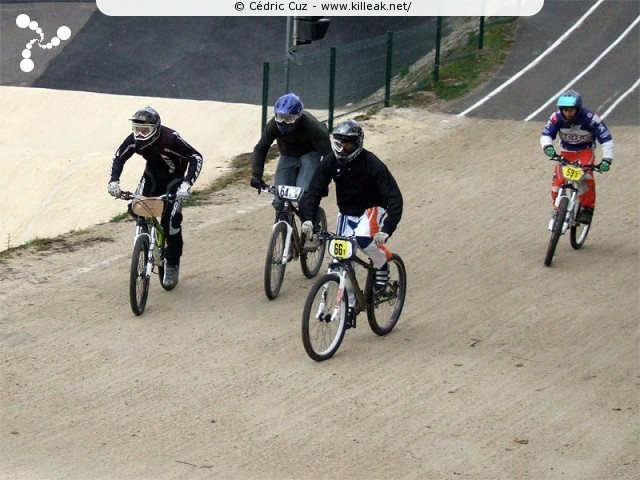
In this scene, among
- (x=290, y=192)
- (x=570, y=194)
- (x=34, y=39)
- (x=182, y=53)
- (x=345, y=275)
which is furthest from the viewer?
(x=34, y=39)

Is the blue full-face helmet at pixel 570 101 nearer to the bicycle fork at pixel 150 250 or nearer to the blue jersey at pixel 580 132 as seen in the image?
the blue jersey at pixel 580 132

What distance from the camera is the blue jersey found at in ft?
43.5

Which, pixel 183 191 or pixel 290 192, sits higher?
pixel 183 191

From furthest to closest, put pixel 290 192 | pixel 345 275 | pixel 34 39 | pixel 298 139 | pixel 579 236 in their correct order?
pixel 34 39 < pixel 579 236 < pixel 298 139 < pixel 290 192 < pixel 345 275

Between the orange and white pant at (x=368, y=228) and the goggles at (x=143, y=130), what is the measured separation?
7.07ft

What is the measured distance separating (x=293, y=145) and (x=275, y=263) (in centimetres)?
123

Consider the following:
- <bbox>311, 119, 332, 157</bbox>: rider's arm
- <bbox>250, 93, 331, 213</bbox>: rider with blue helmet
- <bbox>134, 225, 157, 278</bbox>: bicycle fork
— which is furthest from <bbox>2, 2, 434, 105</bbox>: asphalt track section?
<bbox>134, 225, 157, 278</bbox>: bicycle fork

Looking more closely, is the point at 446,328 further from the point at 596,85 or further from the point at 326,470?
the point at 596,85

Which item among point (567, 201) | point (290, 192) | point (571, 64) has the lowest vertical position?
point (571, 64)

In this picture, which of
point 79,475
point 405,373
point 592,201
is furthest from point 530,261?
point 79,475

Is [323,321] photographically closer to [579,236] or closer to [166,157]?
[166,157]

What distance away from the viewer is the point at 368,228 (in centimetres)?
1021

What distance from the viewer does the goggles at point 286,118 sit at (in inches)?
451

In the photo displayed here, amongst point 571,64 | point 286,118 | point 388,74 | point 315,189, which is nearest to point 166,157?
point 286,118
